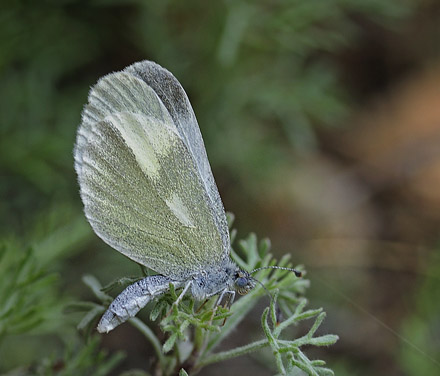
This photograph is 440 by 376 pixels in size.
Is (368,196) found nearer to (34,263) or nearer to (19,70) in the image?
(19,70)

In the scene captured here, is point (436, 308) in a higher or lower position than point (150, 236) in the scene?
higher

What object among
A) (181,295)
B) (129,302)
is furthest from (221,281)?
(129,302)

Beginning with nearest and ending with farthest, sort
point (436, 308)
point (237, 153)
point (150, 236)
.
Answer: point (150, 236) → point (436, 308) → point (237, 153)

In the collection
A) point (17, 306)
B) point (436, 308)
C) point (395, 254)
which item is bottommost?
point (17, 306)

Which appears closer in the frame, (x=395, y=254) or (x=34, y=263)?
(x=34, y=263)

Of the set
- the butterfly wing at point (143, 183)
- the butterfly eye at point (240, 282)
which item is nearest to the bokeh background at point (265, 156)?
the butterfly wing at point (143, 183)

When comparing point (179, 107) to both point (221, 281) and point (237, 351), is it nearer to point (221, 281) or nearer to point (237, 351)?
point (221, 281)

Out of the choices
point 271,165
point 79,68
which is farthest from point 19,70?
point 271,165
